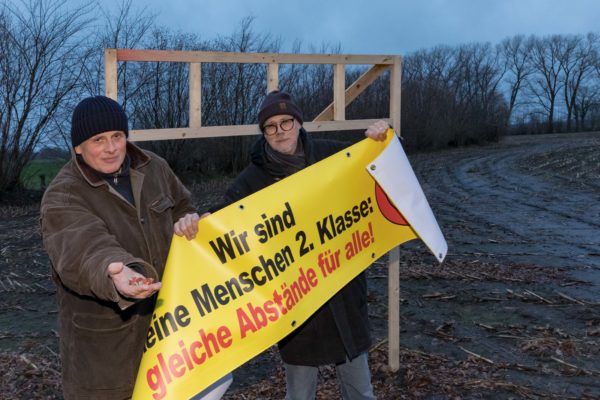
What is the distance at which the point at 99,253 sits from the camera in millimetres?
2160

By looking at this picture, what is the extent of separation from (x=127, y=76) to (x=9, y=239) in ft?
30.5

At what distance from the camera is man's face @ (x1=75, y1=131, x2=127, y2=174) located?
7.96 feet

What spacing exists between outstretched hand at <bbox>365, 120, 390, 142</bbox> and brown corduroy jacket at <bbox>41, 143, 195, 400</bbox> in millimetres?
1380

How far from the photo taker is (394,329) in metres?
4.70

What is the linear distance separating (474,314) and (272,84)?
4.01m

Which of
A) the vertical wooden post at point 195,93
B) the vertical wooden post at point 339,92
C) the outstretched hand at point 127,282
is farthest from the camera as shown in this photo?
the vertical wooden post at point 339,92

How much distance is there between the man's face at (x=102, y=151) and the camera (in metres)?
2.43

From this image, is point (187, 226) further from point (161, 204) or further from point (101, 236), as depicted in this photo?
point (101, 236)

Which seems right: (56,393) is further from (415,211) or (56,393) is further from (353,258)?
(415,211)

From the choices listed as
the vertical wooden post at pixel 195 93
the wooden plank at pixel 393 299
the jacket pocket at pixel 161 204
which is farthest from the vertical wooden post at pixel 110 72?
the wooden plank at pixel 393 299

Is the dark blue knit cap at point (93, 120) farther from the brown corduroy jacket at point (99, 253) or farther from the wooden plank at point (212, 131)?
the wooden plank at point (212, 131)

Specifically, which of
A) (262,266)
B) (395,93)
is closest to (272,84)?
(395,93)

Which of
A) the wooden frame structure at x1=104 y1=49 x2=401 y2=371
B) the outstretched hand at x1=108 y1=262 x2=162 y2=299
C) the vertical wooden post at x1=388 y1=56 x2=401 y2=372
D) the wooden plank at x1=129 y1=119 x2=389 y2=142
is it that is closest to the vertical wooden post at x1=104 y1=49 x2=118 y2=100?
the wooden frame structure at x1=104 y1=49 x2=401 y2=371

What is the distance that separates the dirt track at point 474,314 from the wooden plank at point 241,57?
103 inches
